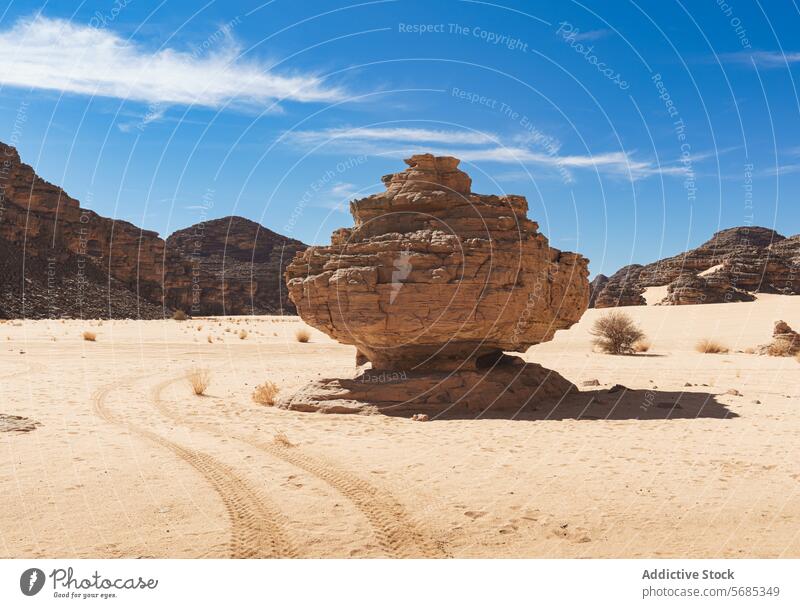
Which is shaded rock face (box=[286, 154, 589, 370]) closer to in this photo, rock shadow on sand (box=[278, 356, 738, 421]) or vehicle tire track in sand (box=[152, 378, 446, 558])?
rock shadow on sand (box=[278, 356, 738, 421])

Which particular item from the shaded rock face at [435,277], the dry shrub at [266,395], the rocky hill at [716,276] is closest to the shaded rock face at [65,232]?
the rocky hill at [716,276]

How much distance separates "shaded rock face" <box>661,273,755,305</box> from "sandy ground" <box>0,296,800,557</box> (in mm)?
46340

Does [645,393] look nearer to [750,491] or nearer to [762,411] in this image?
[762,411]

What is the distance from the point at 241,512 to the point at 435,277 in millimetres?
6768

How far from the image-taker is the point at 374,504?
6.51 m

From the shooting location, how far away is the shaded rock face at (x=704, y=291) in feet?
189

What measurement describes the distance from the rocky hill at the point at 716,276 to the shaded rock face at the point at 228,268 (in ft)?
149

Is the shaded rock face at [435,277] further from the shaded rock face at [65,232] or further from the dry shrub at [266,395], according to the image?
the shaded rock face at [65,232]

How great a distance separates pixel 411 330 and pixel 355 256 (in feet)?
6.56

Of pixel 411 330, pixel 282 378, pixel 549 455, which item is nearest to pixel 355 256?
pixel 411 330

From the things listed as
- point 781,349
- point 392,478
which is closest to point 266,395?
point 392,478

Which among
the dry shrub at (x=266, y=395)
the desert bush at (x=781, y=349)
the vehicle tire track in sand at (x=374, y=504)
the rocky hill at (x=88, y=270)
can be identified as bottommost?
the vehicle tire track in sand at (x=374, y=504)

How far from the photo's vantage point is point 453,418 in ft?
37.9

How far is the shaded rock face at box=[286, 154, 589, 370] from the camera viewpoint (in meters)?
12.1
